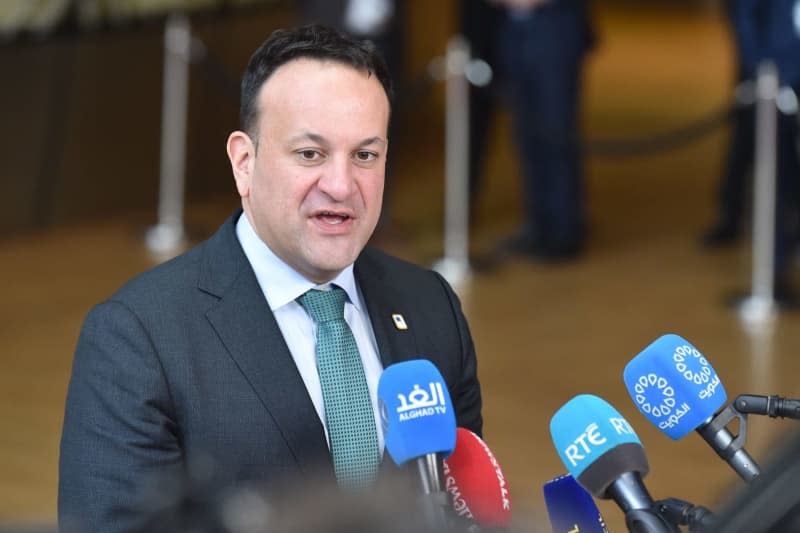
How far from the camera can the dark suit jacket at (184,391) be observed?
7.26 ft

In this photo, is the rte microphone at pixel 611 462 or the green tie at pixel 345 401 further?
the green tie at pixel 345 401

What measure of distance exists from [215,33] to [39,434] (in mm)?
4485

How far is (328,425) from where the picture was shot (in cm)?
235

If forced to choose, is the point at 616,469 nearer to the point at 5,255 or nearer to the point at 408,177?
the point at 5,255

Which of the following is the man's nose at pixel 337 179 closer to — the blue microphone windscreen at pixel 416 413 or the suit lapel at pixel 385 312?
the suit lapel at pixel 385 312

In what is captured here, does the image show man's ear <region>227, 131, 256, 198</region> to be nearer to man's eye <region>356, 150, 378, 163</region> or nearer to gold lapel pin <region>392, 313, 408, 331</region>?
man's eye <region>356, 150, 378, 163</region>

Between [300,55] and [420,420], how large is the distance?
0.73m

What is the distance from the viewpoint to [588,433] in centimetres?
181

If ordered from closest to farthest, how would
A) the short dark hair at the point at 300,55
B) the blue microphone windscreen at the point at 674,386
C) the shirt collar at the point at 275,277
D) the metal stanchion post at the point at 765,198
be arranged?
the blue microphone windscreen at the point at 674,386 < the short dark hair at the point at 300,55 < the shirt collar at the point at 275,277 < the metal stanchion post at the point at 765,198

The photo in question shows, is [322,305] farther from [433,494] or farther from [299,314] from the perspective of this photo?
[433,494]

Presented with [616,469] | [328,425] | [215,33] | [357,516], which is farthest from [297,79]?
[215,33]

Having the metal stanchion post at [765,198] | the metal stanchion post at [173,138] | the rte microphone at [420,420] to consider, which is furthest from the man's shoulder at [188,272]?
the metal stanchion post at [173,138]

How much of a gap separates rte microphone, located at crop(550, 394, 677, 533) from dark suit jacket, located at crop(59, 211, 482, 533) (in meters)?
0.57

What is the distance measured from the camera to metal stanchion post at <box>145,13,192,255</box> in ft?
26.0
